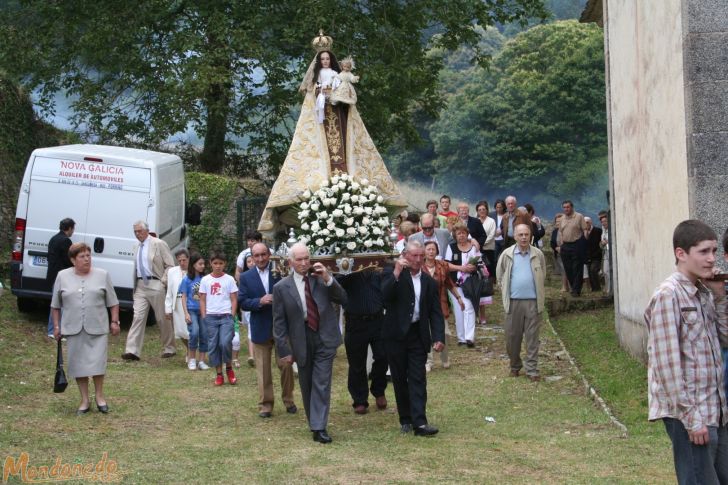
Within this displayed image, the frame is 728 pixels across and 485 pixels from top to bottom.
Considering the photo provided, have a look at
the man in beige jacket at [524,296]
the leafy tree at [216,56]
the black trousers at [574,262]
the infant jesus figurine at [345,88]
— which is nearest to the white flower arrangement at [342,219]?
the infant jesus figurine at [345,88]

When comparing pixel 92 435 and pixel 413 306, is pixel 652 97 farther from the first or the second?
pixel 92 435

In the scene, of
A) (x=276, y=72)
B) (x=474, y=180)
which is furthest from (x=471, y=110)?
(x=276, y=72)

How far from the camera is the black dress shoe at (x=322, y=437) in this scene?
10844 mm

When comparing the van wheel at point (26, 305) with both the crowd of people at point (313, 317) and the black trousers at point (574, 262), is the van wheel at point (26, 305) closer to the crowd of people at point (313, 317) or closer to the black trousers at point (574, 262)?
the crowd of people at point (313, 317)

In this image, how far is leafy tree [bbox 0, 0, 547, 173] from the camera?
25656 millimetres

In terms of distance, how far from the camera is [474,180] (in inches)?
2302

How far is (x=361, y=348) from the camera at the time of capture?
12.4 m

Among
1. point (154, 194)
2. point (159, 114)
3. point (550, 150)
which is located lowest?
point (154, 194)

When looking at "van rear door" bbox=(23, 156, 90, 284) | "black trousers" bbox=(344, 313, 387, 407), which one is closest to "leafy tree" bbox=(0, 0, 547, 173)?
"van rear door" bbox=(23, 156, 90, 284)

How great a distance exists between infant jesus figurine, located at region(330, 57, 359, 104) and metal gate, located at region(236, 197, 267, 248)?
11.0 metres

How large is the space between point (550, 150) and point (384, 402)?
42176 mm

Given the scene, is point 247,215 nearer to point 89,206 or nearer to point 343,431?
point 89,206

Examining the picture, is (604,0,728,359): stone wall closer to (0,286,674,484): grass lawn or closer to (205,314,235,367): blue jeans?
(0,286,674,484): grass lawn

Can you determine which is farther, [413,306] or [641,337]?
[641,337]
